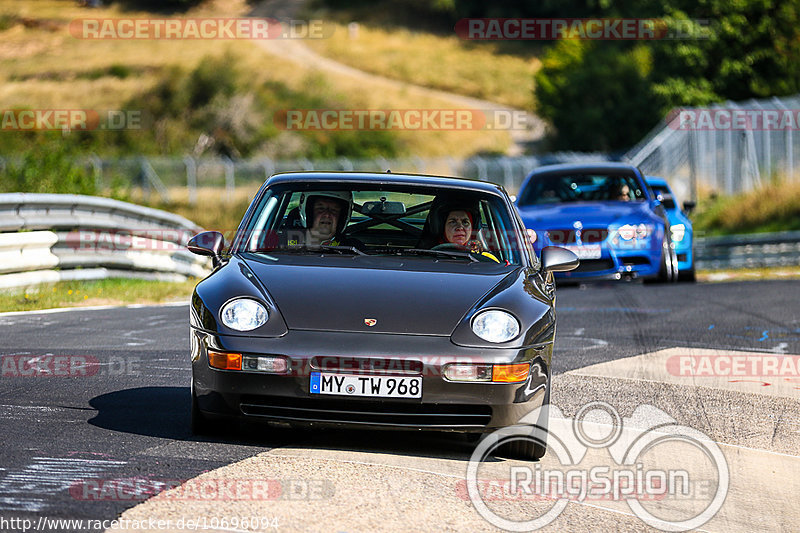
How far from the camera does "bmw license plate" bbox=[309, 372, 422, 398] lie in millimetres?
5742

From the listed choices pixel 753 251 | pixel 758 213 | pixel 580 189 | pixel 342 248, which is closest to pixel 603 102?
pixel 758 213

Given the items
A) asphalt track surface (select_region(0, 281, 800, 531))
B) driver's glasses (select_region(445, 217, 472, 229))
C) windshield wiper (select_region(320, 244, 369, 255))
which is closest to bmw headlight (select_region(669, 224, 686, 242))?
asphalt track surface (select_region(0, 281, 800, 531))

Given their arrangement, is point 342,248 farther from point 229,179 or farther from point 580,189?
point 229,179

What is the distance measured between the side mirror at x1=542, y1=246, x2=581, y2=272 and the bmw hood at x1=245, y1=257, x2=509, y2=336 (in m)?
0.63

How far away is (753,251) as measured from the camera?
22.4 m

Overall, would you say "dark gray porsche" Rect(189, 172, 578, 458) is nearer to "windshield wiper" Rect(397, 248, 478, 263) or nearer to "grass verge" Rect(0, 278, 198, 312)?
"windshield wiper" Rect(397, 248, 478, 263)

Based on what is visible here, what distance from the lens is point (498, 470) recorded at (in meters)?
5.88

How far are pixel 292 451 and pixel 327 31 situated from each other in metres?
89.8

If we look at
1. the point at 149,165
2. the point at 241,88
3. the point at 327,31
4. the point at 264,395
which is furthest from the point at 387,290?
the point at 327,31

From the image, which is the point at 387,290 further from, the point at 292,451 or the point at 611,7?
the point at 611,7

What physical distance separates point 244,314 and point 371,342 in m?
0.63

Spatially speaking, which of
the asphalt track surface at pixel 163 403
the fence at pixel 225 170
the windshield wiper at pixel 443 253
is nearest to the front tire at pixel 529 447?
the asphalt track surface at pixel 163 403

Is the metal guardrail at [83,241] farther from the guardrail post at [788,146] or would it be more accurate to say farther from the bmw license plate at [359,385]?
the guardrail post at [788,146]

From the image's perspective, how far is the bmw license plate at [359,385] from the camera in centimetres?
574
